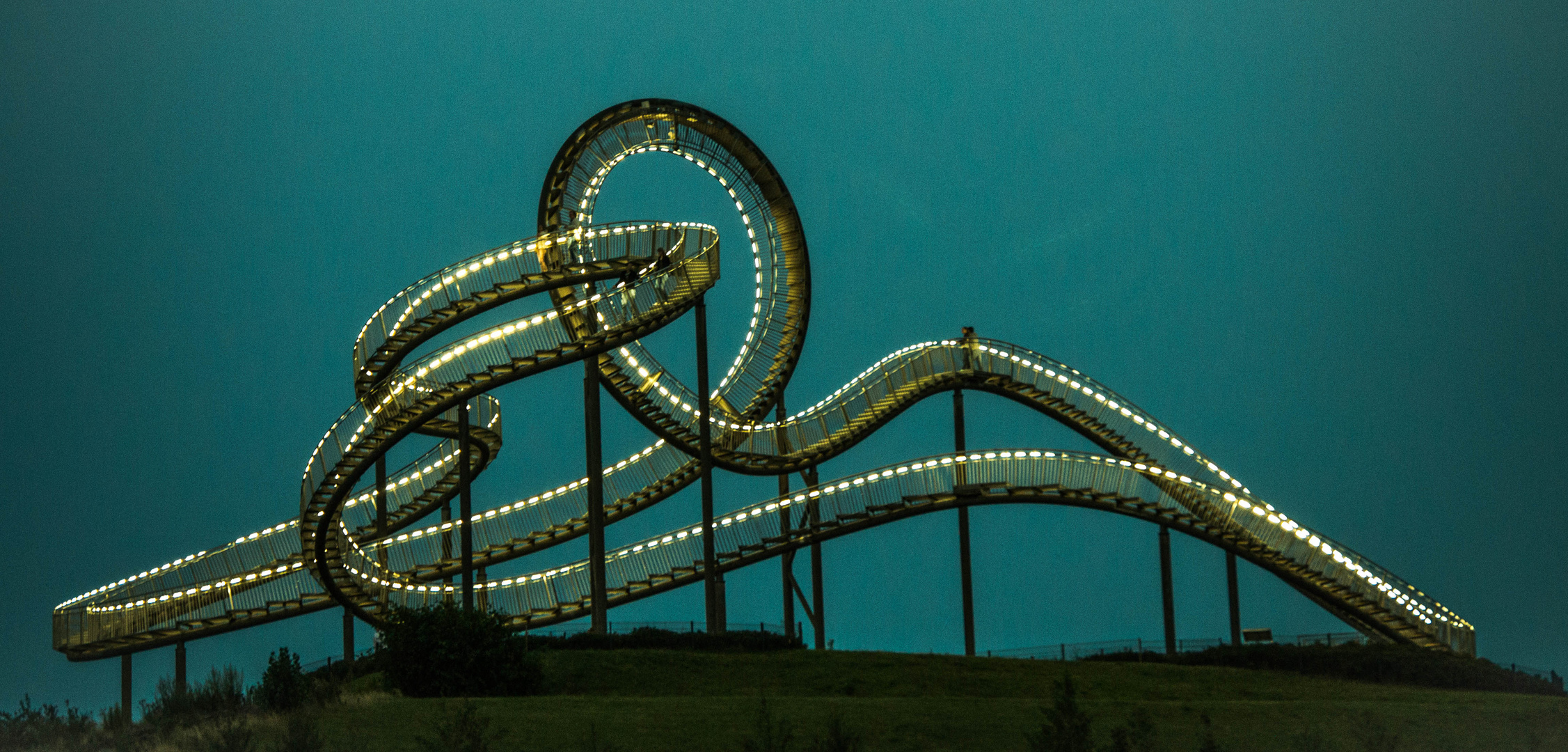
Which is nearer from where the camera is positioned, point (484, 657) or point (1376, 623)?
point (484, 657)

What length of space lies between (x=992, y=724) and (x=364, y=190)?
132m

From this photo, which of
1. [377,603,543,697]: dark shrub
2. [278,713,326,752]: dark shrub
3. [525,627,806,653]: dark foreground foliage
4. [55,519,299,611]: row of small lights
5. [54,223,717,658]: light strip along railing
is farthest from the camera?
[55,519,299,611]: row of small lights

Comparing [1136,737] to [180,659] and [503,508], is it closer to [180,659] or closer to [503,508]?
[503,508]

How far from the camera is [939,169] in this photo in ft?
505

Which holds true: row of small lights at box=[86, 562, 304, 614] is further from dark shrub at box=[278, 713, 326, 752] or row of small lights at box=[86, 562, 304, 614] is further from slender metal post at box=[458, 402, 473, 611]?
dark shrub at box=[278, 713, 326, 752]

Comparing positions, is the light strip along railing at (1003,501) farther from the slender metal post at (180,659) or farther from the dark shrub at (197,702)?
the dark shrub at (197,702)

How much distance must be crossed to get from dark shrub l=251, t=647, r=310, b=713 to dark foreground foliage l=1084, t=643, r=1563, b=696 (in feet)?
51.2

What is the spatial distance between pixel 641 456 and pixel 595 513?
6.51 metres

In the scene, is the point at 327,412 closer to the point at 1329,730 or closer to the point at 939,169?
the point at 939,169

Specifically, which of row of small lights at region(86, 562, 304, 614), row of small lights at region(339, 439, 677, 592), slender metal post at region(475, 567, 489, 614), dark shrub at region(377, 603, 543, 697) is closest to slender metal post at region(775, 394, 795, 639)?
row of small lights at region(339, 439, 677, 592)

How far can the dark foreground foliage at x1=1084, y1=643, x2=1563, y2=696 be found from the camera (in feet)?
97.5

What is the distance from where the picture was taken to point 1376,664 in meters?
29.9

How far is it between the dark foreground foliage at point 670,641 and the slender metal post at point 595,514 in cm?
119

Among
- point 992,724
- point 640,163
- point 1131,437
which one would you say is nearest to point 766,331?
point 1131,437
